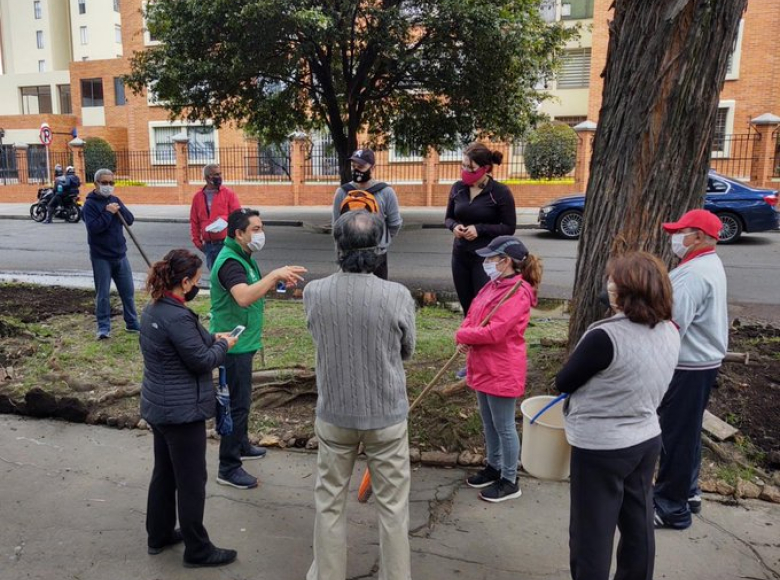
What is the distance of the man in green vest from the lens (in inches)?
151

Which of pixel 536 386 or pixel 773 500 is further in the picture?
pixel 536 386

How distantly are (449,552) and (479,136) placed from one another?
625 inches

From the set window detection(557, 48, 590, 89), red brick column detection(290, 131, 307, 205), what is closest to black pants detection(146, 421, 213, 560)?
red brick column detection(290, 131, 307, 205)

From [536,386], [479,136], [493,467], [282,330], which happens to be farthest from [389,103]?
[493,467]

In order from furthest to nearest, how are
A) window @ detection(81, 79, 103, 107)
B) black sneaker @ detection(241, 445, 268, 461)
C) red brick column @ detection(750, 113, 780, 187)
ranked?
window @ detection(81, 79, 103, 107) → red brick column @ detection(750, 113, 780, 187) → black sneaker @ detection(241, 445, 268, 461)

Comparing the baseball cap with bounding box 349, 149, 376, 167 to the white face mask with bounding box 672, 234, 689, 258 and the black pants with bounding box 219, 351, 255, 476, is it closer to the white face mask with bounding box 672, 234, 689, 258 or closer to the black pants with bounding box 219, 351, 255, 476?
the black pants with bounding box 219, 351, 255, 476

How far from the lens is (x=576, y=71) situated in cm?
3130

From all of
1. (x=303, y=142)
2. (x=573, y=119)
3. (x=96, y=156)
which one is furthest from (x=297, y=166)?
(x=573, y=119)

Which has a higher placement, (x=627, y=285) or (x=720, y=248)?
(x=627, y=285)

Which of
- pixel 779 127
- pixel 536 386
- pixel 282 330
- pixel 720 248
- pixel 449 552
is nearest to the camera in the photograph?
pixel 449 552

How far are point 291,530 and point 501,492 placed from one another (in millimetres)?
1258

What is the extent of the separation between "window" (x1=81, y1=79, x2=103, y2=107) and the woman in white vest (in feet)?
159

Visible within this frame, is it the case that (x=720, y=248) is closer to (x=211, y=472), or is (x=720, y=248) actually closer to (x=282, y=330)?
(x=282, y=330)

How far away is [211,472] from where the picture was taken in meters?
4.46
